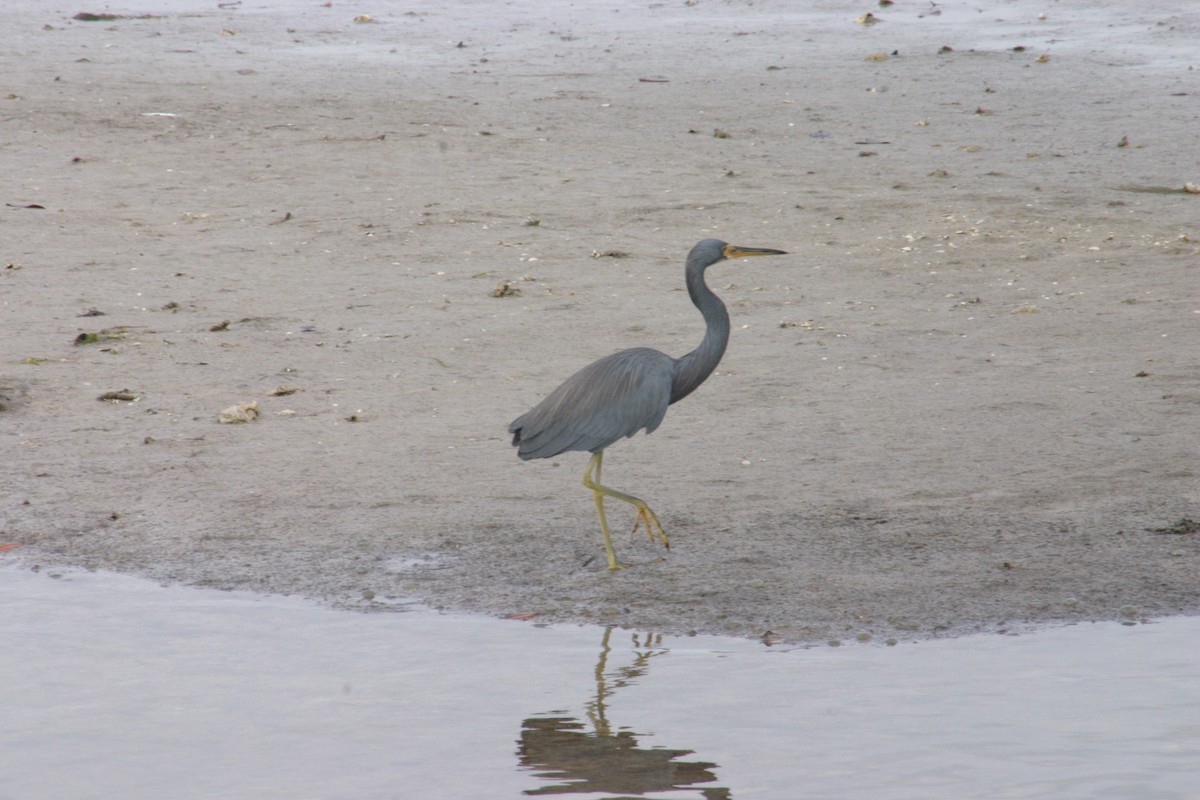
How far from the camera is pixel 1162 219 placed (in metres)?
10.8

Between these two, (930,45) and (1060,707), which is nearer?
(1060,707)

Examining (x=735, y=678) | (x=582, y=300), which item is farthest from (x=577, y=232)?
(x=735, y=678)

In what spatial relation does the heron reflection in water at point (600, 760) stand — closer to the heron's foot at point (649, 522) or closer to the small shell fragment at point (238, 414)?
the heron's foot at point (649, 522)

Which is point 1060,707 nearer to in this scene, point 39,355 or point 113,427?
point 113,427

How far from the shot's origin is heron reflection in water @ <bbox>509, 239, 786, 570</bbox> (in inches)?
242

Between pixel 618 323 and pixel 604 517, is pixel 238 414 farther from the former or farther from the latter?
pixel 618 323

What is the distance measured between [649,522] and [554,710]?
1468mm

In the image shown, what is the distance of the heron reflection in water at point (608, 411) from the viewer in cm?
615

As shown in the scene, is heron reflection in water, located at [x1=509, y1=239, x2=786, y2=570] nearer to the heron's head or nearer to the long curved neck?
the long curved neck

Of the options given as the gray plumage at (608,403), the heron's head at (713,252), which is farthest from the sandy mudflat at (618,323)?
the heron's head at (713,252)

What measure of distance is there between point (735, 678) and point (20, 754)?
87.6 inches

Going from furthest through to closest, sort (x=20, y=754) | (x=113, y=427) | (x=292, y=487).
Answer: (x=113, y=427) → (x=292, y=487) → (x=20, y=754)

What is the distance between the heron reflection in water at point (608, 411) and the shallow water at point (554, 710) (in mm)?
828

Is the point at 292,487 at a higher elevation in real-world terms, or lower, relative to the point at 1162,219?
lower
